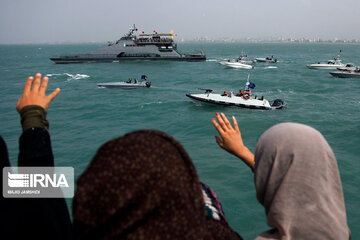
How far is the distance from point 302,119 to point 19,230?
873 inches


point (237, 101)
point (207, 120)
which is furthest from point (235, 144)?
point (237, 101)

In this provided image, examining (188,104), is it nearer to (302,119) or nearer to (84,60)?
(302,119)

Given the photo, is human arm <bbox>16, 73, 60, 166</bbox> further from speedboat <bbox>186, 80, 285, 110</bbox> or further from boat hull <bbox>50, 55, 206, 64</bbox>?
boat hull <bbox>50, 55, 206, 64</bbox>

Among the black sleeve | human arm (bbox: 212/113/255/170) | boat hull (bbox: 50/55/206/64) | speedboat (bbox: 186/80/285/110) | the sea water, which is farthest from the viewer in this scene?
boat hull (bbox: 50/55/206/64)

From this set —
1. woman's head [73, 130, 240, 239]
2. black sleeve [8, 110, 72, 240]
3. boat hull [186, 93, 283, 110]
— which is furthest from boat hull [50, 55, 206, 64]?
woman's head [73, 130, 240, 239]

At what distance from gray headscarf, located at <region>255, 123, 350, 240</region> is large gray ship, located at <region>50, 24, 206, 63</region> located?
61.5m

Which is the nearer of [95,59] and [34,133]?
[34,133]

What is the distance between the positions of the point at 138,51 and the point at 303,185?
209 feet

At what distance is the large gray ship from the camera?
5969 centimetres

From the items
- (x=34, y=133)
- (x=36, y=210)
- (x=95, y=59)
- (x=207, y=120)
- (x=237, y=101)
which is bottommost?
(x=207, y=120)

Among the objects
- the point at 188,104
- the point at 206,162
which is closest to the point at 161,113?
the point at 188,104

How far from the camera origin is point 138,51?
61250mm

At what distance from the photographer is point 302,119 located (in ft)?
66.8

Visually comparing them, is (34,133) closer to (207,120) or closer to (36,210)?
(36,210)
